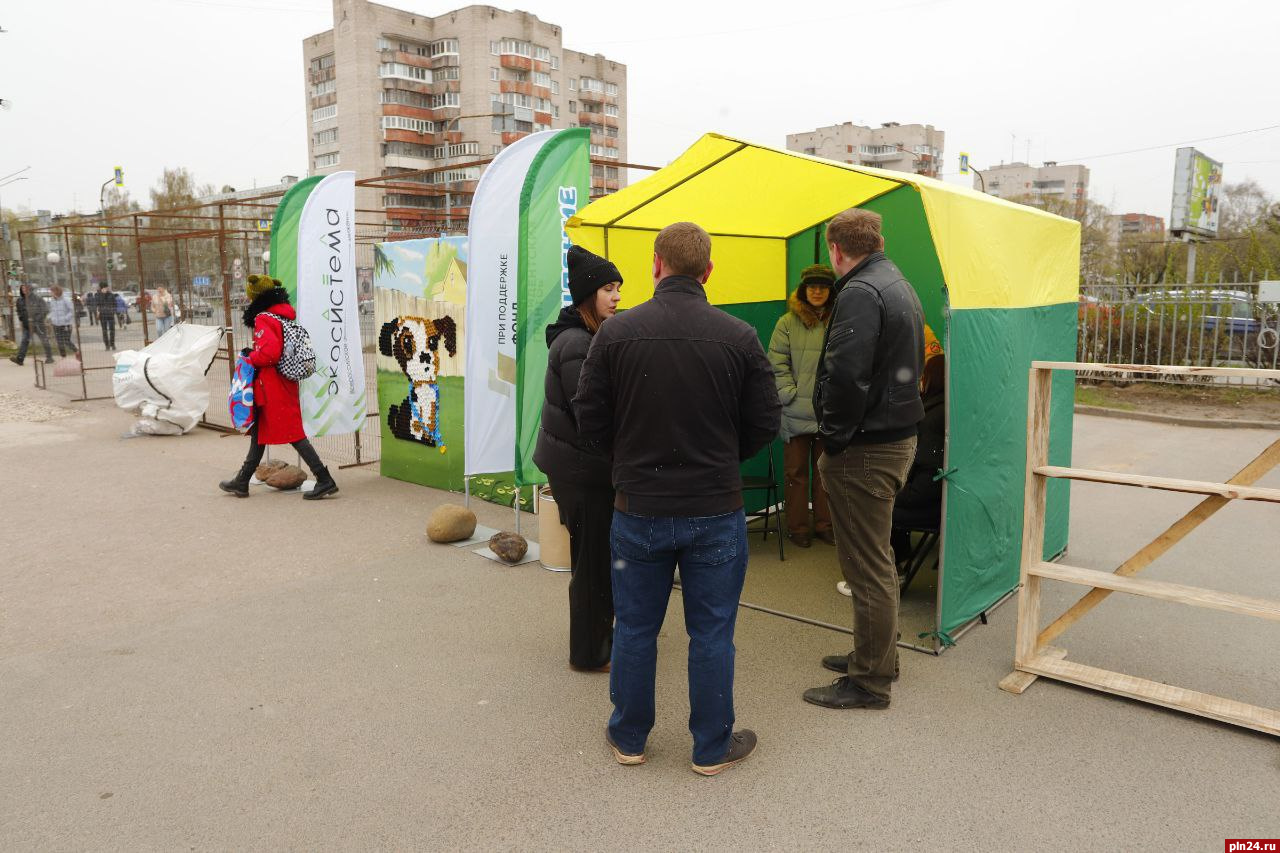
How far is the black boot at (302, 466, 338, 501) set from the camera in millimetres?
7062

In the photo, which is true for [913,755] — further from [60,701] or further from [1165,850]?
[60,701]

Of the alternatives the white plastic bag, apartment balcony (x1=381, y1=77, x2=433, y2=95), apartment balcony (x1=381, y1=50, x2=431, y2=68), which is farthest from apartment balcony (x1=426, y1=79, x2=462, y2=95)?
the white plastic bag

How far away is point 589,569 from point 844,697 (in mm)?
1175

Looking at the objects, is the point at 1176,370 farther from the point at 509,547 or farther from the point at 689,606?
the point at 509,547

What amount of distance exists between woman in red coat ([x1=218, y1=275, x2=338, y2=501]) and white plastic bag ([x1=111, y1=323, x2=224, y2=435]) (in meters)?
3.26

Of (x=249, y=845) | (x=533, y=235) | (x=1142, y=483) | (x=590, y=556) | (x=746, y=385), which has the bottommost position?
(x=249, y=845)

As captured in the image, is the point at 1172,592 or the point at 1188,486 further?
the point at 1172,592

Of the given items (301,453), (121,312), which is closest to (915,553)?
(301,453)

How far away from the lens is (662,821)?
277 cm

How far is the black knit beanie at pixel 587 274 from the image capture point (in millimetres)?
3588

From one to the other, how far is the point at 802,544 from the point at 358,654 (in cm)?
290

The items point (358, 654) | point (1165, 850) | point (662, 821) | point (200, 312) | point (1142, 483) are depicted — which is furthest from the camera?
point (200, 312)

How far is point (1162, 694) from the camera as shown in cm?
346

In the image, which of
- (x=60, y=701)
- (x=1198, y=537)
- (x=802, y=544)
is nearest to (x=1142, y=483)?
(x=802, y=544)
